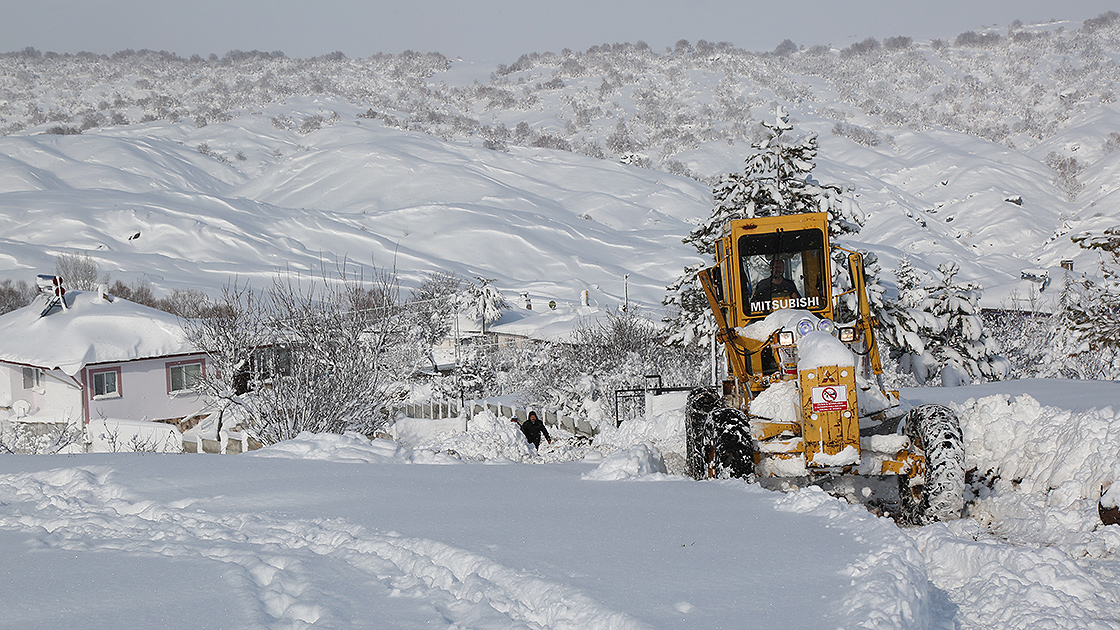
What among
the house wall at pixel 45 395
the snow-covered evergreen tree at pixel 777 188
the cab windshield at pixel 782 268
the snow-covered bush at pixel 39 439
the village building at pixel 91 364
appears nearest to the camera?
the cab windshield at pixel 782 268

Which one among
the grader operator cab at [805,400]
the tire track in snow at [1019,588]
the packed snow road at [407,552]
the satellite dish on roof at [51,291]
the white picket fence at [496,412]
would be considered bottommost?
the white picket fence at [496,412]

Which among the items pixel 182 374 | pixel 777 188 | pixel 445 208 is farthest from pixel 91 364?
pixel 445 208

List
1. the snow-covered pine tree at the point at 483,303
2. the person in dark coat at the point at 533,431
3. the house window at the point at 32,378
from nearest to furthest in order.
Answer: the person in dark coat at the point at 533,431 < the house window at the point at 32,378 < the snow-covered pine tree at the point at 483,303

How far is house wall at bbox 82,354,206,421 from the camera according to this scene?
1313 inches

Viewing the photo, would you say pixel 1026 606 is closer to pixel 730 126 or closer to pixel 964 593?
pixel 964 593

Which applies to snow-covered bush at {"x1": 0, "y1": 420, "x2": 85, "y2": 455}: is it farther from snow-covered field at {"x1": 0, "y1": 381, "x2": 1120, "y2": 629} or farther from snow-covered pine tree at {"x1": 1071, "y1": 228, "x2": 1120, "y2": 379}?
snow-covered pine tree at {"x1": 1071, "y1": 228, "x2": 1120, "y2": 379}

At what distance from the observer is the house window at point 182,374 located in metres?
35.8

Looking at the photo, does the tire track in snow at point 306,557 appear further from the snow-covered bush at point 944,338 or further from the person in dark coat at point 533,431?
the snow-covered bush at point 944,338

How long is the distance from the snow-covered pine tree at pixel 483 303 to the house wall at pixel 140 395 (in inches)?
1318

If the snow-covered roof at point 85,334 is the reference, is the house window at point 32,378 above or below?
below

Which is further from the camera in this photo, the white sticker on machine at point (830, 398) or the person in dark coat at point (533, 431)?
the person in dark coat at point (533, 431)

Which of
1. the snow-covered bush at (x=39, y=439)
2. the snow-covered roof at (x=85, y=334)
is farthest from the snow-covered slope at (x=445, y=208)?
the snow-covered bush at (x=39, y=439)

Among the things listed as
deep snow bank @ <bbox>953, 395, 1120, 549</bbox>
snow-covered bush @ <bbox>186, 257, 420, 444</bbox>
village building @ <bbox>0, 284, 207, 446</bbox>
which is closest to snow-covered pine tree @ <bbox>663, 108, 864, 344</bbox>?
snow-covered bush @ <bbox>186, 257, 420, 444</bbox>

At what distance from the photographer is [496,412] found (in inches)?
1436
